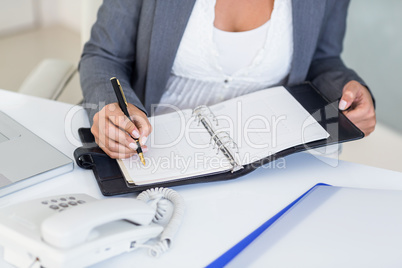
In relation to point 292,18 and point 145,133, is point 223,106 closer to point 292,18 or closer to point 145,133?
point 145,133

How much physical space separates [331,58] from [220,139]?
1.88 feet

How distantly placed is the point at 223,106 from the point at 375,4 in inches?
39.6

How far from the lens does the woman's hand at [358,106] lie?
101 centimetres

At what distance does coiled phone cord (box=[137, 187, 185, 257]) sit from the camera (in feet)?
2.30

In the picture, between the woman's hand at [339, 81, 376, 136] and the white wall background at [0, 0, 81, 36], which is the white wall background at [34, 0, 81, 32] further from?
the woman's hand at [339, 81, 376, 136]

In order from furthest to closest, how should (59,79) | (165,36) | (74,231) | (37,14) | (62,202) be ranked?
1. (37,14)
2. (59,79)
3. (165,36)
4. (62,202)
5. (74,231)

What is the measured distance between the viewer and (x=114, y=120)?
874 millimetres

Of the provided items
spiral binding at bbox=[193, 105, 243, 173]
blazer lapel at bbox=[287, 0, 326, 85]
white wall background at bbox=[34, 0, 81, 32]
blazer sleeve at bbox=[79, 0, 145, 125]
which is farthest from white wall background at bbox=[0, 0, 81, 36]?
spiral binding at bbox=[193, 105, 243, 173]

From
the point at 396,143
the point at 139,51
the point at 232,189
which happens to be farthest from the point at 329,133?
the point at 396,143

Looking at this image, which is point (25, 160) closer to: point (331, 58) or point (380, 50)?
point (331, 58)

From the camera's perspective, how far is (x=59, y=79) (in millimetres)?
1310

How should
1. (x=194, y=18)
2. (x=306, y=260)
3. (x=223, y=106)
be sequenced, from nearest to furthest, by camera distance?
(x=306, y=260)
(x=223, y=106)
(x=194, y=18)

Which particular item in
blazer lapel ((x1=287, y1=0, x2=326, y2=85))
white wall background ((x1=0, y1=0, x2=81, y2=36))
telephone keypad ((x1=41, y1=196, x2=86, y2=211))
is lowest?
white wall background ((x1=0, y1=0, x2=81, y2=36))

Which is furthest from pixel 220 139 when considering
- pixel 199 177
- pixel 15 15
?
pixel 15 15
